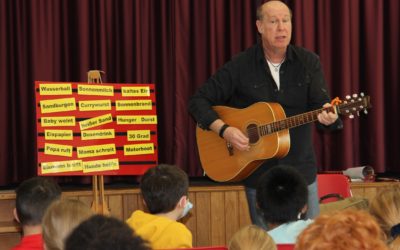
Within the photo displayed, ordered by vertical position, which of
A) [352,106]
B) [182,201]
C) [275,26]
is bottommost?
[182,201]

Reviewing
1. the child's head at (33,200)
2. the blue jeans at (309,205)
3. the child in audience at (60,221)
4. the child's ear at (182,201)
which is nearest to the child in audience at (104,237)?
the child in audience at (60,221)

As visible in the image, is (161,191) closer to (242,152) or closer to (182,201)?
(182,201)

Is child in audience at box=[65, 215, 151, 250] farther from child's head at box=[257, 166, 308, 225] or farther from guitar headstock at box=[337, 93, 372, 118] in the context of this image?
guitar headstock at box=[337, 93, 372, 118]

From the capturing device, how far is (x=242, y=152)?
386cm

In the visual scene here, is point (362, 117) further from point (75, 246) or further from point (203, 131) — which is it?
point (75, 246)

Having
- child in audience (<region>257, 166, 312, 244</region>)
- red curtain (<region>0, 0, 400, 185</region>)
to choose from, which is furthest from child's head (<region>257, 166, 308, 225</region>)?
red curtain (<region>0, 0, 400, 185</region>)

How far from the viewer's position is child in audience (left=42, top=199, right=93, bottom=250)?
2018 millimetres

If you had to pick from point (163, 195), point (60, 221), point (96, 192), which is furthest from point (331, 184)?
point (60, 221)

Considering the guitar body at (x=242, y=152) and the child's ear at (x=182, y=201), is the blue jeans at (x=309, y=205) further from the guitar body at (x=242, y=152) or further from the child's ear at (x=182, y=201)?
the child's ear at (x=182, y=201)

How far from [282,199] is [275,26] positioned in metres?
1.28

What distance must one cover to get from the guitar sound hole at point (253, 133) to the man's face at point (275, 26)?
0.52 metres

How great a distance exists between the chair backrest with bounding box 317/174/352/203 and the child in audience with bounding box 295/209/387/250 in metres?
3.10

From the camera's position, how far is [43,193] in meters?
2.84

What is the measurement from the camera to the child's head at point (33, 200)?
2.75 metres
